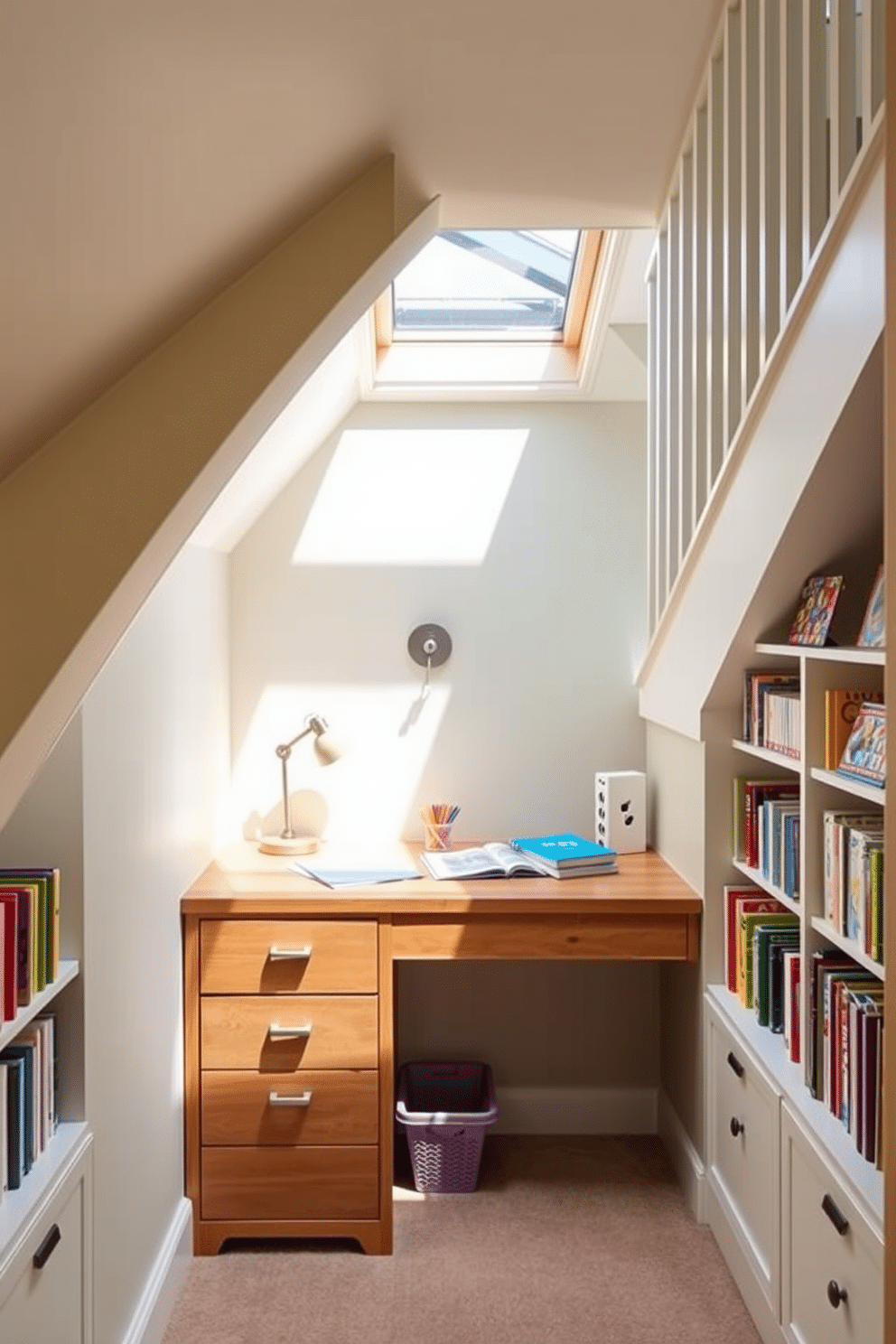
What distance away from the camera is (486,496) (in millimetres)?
3473

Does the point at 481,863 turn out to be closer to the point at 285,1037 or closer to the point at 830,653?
the point at 285,1037

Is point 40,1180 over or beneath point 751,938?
beneath

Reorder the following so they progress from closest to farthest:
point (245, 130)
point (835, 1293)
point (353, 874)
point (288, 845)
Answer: point (245, 130) < point (835, 1293) < point (353, 874) < point (288, 845)

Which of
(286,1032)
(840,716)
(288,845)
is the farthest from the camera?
(288,845)

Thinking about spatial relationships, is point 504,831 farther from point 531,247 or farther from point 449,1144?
point 531,247

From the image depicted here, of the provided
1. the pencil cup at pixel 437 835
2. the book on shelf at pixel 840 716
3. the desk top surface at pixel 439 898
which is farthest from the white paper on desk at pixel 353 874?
the book on shelf at pixel 840 716

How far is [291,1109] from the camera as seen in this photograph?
272 centimetres

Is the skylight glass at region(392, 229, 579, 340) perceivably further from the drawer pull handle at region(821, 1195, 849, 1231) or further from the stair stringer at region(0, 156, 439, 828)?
the drawer pull handle at region(821, 1195, 849, 1231)

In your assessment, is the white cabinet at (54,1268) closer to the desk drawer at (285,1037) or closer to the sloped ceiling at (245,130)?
the desk drawer at (285,1037)

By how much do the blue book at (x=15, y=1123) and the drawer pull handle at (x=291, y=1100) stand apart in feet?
3.40

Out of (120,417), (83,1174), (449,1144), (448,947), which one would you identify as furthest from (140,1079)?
(120,417)

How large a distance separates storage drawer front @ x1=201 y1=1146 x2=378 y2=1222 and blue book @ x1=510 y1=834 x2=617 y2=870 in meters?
0.80

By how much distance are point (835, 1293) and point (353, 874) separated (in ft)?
4.76

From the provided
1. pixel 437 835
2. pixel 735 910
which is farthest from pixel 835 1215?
pixel 437 835
